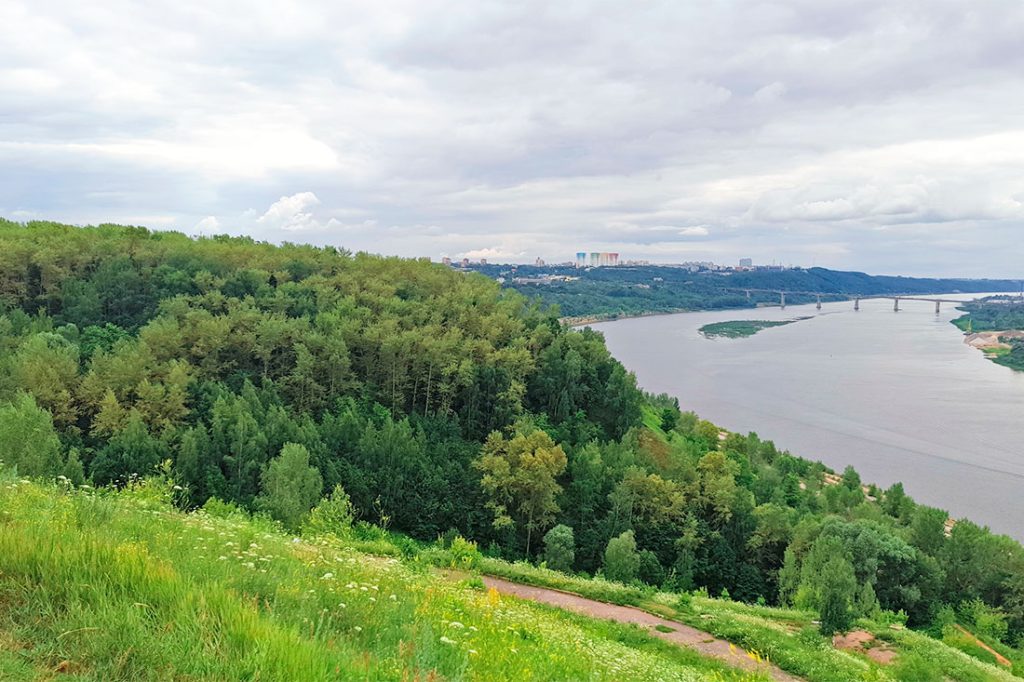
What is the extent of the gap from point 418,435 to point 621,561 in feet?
37.5

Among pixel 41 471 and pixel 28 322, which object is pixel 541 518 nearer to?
pixel 41 471

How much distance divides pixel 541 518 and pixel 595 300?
13735 cm

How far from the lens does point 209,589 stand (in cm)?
475

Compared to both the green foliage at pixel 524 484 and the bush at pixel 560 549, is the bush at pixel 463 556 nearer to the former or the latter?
the bush at pixel 560 549

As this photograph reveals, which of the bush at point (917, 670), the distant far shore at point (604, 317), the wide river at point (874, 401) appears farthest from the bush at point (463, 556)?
the distant far shore at point (604, 317)

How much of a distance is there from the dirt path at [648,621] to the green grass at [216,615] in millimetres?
3670

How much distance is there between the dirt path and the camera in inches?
441

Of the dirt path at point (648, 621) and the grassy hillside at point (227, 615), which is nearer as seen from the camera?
the grassy hillside at point (227, 615)

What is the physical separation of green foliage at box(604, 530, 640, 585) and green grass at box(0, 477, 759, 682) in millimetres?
15333

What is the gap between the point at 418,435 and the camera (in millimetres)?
30125

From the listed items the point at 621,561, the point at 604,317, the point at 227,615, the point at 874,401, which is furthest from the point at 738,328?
the point at 227,615

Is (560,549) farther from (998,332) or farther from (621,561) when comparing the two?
(998,332)

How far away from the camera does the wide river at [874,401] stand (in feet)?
137

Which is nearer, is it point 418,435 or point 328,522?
point 328,522
